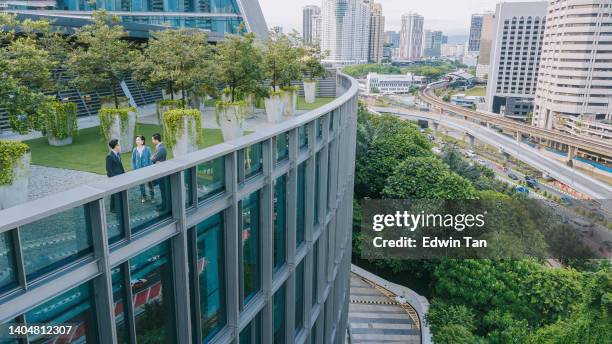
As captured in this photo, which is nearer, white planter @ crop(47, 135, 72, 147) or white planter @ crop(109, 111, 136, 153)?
white planter @ crop(109, 111, 136, 153)

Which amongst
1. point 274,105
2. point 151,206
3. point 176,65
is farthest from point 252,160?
point 274,105

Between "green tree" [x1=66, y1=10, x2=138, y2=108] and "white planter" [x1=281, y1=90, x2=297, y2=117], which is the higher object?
"green tree" [x1=66, y1=10, x2=138, y2=108]

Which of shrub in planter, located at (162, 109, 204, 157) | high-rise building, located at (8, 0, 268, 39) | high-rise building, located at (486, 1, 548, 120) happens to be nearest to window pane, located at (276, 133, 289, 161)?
shrub in planter, located at (162, 109, 204, 157)

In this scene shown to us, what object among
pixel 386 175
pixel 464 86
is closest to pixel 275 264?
pixel 386 175

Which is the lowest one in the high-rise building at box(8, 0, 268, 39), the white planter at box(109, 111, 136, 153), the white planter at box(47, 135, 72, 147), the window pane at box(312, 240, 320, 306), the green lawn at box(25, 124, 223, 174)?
the window pane at box(312, 240, 320, 306)

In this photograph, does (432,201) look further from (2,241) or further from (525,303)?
(2,241)

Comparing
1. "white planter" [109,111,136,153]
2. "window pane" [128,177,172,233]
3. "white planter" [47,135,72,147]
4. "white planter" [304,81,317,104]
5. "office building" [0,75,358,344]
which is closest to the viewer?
"office building" [0,75,358,344]

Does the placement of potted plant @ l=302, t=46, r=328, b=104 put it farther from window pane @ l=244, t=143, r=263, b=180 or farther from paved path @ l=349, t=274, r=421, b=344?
paved path @ l=349, t=274, r=421, b=344
